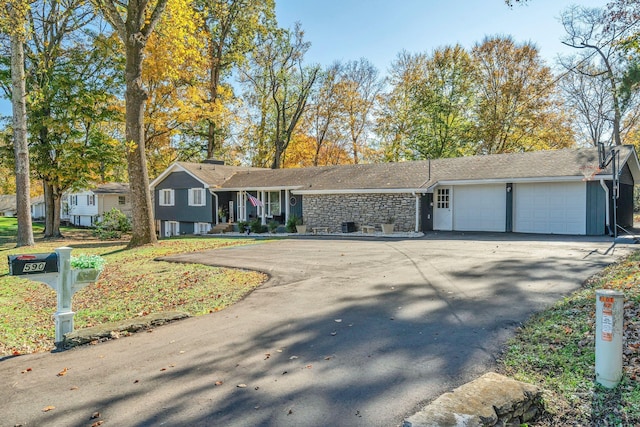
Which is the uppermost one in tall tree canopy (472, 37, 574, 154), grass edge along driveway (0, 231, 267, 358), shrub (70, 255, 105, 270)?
tall tree canopy (472, 37, 574, 154)

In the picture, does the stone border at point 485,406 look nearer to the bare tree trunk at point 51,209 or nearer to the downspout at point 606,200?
the downspout at point 606,200

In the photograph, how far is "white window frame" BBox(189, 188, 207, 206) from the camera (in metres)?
27.5

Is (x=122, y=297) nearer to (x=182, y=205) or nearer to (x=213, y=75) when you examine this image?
(x=182, y=205)

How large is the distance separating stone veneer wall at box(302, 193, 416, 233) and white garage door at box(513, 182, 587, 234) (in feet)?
15.7

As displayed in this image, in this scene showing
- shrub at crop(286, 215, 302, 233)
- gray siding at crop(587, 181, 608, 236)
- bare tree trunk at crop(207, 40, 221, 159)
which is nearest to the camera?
gray siding at crop(587, 181, 608, 236)

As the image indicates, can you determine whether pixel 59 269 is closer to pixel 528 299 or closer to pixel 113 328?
pixel 113 328

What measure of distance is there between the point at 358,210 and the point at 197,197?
11.4 m

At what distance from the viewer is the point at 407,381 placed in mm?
3967

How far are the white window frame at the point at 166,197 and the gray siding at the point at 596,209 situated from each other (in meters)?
24.3

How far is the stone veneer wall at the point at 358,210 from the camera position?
21.0 metres

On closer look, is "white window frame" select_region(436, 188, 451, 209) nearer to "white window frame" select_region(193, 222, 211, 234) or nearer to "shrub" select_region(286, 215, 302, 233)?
"shrub" select_region(286, 215, 302, 233)

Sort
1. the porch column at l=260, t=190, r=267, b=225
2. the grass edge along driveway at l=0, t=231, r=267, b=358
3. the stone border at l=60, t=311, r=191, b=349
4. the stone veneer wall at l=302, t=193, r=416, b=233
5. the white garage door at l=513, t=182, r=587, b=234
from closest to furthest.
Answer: the stone border at l=60, t=311, r=191, b=349
the grass edge along driveway at l=0, t=231, r=267, b=358
the white garage door at l=513, t=182, r=587, b=234
the stone veneer wall at l=302, t=193, r=416, b=233
the porch column at l=260, t=190, r=267, b=225

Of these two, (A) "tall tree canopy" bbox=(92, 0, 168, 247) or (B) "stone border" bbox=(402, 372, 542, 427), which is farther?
(A) "tall tree canopy" bbox=(92, 0, 168, 247)

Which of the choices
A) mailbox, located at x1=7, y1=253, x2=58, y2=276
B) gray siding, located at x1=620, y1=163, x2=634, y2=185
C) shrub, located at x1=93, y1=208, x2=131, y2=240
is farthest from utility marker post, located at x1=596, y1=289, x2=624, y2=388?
shrub, located at x1=93, y1=208, x2=131, y2=240
